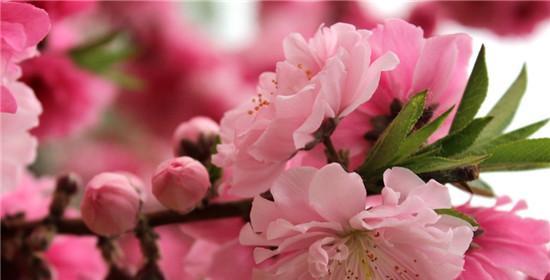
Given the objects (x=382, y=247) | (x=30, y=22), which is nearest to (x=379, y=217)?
(x=382, y=247)

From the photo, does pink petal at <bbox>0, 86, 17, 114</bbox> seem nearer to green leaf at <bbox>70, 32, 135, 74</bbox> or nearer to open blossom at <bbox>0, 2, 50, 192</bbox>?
open blossom at <bbox>0, 2, 50, 192</bbox>

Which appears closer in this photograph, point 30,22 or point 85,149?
point 30,22

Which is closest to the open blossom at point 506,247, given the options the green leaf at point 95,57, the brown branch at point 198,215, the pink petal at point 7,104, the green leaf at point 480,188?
the green leaf at point 480,188

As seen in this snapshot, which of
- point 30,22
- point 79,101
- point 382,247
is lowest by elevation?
point 79,101

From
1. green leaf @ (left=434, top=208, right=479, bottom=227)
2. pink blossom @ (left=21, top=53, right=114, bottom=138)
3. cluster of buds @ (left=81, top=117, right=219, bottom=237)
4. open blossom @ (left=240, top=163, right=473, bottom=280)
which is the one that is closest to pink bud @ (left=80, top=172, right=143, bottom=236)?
cluster of buds @ (left=81, top=117, right=219, bottom=237)

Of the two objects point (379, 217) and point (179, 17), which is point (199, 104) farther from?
point (379, 217)

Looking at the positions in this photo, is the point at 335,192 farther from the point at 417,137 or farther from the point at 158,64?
the point at 158,64

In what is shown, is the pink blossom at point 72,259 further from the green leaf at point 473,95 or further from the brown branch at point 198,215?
the green leaf at point 473,95

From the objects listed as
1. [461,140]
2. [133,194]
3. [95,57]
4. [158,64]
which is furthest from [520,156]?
[158,64]
